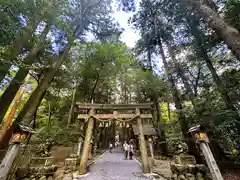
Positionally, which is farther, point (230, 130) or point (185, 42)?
point (185, 42)

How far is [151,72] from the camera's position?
44.9 ft

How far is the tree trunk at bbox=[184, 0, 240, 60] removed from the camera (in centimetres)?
413

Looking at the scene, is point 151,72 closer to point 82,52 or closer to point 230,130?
point 82,52

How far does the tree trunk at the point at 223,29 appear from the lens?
4.13 metres

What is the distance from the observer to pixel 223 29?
457 cm

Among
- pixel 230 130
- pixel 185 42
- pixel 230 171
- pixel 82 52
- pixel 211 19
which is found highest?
pixel 82 52

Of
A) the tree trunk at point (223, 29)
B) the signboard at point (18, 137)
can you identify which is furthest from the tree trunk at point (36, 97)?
the tree trunk at point (223, 29)

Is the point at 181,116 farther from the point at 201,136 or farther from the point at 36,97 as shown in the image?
the point at 36,97

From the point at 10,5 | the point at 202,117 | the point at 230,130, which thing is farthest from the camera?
the point at 202,117

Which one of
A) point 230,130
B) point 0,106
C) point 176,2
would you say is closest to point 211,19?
point 176,2

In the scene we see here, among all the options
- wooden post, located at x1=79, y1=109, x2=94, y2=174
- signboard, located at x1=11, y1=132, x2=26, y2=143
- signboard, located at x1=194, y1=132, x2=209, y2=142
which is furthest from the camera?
wooden post, located at x1=79, y1=109, x2=94, y2=174

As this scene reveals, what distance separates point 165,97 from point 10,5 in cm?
1404

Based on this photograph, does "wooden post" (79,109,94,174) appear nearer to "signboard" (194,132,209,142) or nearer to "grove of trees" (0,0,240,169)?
"grove of trees" (0,0,240,169)

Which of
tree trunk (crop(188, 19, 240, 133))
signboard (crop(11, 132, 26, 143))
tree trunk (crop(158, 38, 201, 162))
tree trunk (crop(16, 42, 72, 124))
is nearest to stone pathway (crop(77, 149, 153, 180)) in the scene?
signboard (crop(11, 132, 26, 143))
